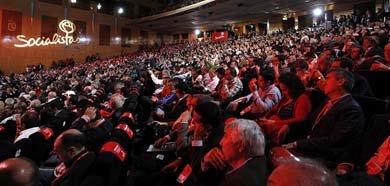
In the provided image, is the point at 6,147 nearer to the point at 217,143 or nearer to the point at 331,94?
the point at 217,143

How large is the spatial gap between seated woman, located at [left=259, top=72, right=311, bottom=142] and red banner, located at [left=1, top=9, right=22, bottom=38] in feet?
74.4

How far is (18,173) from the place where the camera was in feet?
4.83

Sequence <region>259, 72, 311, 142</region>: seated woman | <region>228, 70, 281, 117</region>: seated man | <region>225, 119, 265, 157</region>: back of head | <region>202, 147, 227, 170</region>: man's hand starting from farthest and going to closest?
<region>228, 70, 281, 117</region>: seated man, <region>259, 72, 311, 142</region>: seated woman, <region>202, 147, 227, 170</region>: man's hand, <region>225, 119, 265, 157</region>: back of head

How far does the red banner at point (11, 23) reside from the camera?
21344mm

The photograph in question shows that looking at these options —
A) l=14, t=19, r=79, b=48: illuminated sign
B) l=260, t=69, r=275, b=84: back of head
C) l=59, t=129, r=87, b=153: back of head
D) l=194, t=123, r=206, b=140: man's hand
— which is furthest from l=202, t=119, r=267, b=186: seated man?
l=14, t=19, r=79, b=48: illuminated sign

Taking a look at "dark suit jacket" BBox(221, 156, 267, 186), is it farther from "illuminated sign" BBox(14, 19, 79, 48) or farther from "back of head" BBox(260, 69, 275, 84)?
"illuminated sign" BBox(14, 19, 79, 48)

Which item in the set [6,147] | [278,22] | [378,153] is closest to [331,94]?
[378,153]

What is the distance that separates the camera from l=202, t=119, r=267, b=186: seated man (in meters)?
1.63

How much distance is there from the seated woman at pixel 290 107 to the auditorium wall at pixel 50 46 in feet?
74.3

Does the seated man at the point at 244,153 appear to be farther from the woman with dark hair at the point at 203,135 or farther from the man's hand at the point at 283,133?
the man's hand at the point at 283,133

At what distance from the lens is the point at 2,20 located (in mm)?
21203

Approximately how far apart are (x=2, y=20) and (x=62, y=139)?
22.3m

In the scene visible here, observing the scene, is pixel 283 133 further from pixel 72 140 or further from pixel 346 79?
pixel 72 140

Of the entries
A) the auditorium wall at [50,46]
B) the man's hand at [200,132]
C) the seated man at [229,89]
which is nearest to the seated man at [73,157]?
the man's hand at [200,132]
